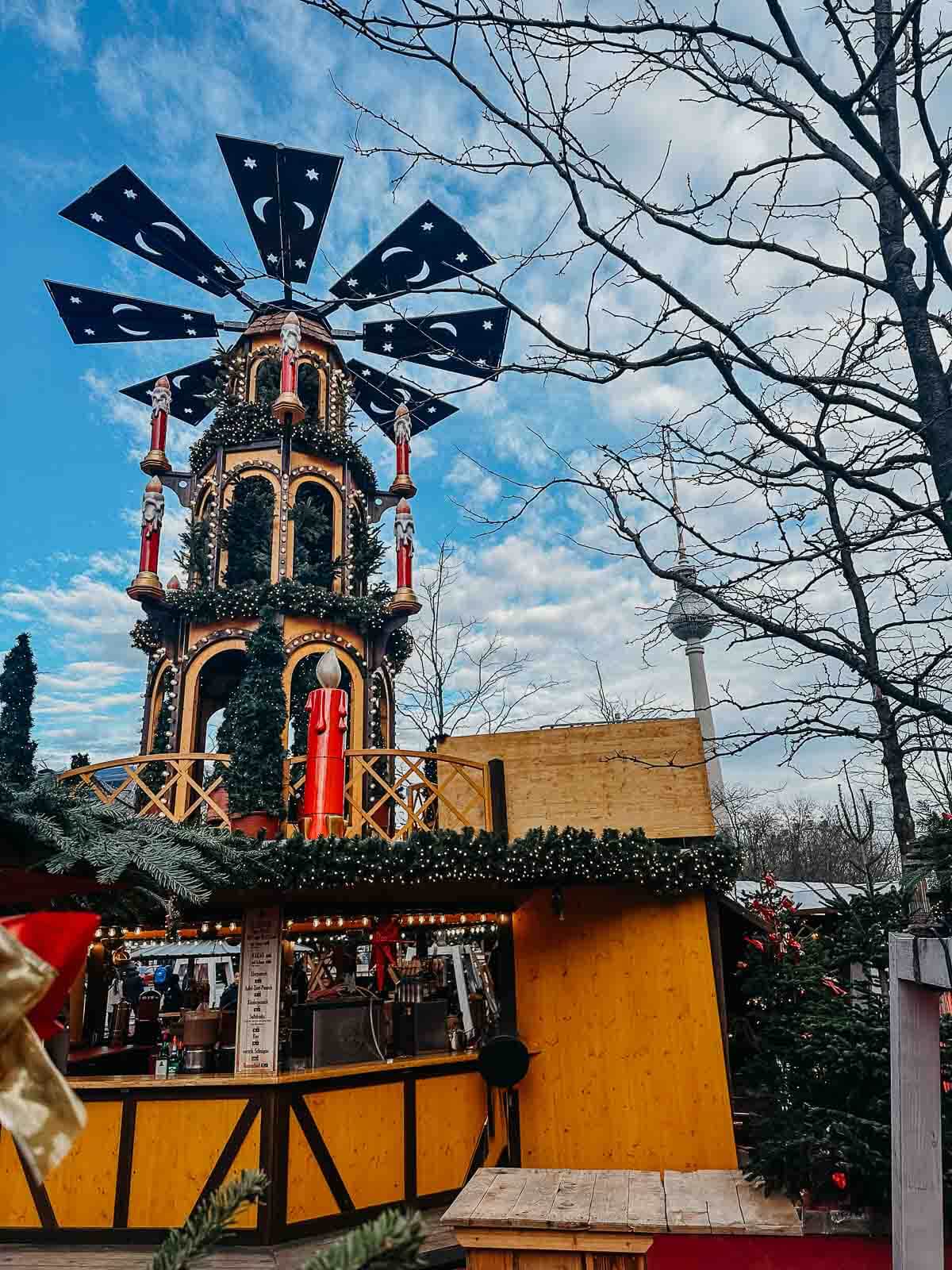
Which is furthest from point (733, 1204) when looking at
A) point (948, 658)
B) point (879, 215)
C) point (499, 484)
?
point (879, 215)

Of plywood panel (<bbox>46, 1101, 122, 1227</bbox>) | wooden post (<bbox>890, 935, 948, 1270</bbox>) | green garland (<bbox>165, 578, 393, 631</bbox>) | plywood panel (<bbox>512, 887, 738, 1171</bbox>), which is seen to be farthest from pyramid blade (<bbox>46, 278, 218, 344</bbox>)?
wooden post (<bbox>890, 935, 948, 1270</bbox>)

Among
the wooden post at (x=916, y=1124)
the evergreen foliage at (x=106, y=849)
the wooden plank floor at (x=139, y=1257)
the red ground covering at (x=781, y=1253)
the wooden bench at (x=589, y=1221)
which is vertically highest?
the evergreen foliage at (x=106, y=849)

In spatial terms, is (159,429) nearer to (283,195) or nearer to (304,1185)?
(283,195)

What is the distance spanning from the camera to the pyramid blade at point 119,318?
49.8ft

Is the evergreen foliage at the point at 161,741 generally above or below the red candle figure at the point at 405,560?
below

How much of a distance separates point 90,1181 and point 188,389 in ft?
48.1

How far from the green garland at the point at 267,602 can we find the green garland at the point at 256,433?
2.78m

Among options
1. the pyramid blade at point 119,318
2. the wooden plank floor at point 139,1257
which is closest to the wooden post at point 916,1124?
the wooden plank floor at point 139,1257

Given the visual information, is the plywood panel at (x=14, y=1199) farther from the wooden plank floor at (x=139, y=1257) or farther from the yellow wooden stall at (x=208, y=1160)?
the wooden plank floor at (x=139, y=1257)

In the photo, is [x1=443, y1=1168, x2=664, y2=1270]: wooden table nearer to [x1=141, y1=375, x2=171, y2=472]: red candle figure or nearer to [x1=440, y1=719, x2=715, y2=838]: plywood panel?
[x1=440, y1=719, x2=715, y2=838]: plywood panel

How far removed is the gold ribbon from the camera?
0.99m

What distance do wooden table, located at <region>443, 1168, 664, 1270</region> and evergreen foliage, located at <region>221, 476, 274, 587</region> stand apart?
1128 centimetres

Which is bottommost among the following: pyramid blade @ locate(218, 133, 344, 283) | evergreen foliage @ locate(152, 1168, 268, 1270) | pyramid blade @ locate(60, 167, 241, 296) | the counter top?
the counter top

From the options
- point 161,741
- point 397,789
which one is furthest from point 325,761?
point 161,741
